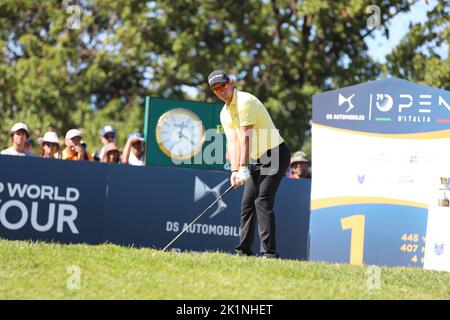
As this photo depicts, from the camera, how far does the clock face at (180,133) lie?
11.8 m

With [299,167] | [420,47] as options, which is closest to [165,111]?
[299,167]

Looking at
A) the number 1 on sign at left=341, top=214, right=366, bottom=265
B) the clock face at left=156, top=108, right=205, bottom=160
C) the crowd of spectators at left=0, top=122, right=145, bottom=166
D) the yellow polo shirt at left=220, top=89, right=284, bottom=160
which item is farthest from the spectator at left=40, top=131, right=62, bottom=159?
the number 1 on sign at left=341, top=214, right=366, bottom=265

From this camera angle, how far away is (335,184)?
11250 mm

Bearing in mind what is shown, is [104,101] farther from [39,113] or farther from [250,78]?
[250,78]

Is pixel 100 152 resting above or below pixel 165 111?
below

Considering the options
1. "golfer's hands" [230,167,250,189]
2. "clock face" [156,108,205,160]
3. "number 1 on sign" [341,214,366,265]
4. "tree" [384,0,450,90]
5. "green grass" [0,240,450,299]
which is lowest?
"green grass" [0,240,450,299]

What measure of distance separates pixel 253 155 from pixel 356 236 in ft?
6.47

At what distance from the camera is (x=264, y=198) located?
9.95 m

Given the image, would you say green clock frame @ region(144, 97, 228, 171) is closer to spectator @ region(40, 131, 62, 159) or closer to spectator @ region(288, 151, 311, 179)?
spectator @ region(288, 151, 311, 179)

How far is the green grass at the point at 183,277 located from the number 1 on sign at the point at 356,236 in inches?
54.2

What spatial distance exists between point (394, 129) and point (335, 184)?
101cm

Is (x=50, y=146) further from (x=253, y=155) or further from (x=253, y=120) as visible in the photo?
(x=253, y=120)

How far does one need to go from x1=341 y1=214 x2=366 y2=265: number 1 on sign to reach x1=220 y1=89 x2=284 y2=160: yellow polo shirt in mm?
1746

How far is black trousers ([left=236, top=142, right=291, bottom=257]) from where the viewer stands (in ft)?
32.6
